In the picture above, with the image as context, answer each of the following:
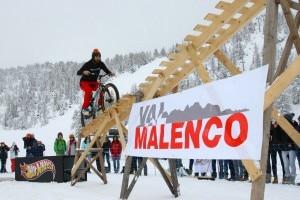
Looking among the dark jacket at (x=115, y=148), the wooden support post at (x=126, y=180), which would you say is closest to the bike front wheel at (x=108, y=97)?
the wooden support post at (x=126, y=180)

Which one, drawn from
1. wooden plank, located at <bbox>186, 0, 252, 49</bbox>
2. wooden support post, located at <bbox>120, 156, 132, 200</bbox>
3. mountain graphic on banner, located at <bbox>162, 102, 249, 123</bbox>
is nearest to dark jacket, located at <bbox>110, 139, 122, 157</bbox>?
wooden support post, located at <bbox>120, 156, 132, 200</bbox>

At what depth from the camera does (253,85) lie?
449 centimetres

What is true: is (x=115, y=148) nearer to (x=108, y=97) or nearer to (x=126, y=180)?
(x=108, y=97)

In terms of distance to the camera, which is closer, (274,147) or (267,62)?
(267,62)

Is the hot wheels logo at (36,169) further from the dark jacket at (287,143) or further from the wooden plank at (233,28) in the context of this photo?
the wooden plank at (233,28)

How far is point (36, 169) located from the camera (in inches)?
509

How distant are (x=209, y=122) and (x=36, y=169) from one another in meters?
9.50

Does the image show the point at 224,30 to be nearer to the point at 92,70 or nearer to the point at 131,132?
the point at 131,132

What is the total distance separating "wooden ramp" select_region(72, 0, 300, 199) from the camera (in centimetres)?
433

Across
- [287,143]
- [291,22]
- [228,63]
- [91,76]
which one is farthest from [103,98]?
[291,22]

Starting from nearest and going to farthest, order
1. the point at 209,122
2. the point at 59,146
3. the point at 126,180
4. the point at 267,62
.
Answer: the point at 267,62 < the point at 209,122 < the point at 126,180 < the point at 59,146

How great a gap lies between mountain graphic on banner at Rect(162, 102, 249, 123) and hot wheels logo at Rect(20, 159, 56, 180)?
7086 mm

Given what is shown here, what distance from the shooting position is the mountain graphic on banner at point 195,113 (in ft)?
16.6

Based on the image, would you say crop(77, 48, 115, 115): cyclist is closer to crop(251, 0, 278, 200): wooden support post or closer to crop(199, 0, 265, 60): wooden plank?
crop(199, 0, 265, 60): wooden plank
